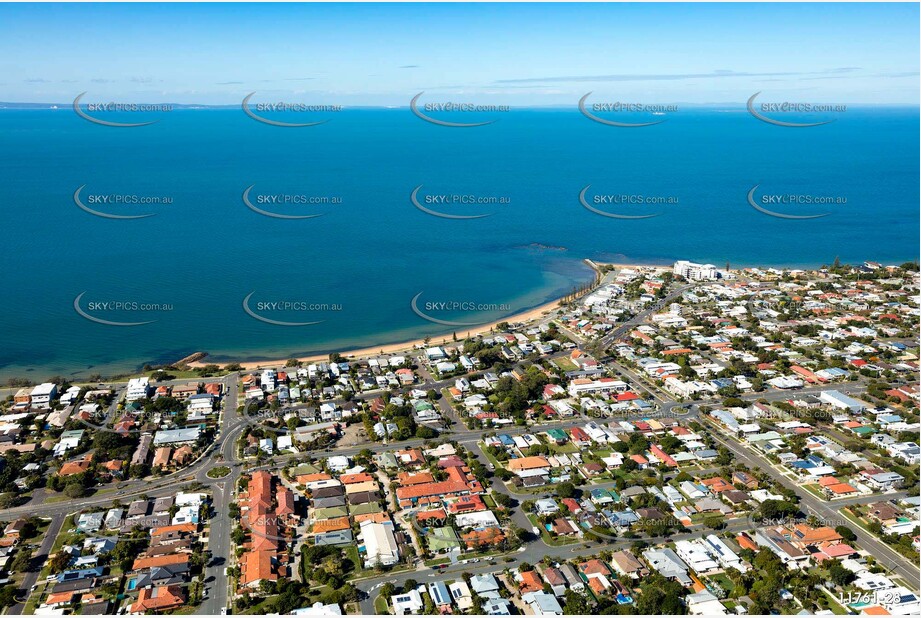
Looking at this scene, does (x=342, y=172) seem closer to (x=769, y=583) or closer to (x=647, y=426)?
(x=647, y=426)

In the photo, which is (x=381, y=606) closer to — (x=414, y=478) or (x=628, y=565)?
(x=414, y=478)

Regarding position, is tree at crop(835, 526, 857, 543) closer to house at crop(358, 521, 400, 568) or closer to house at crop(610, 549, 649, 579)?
house at crop(610, 549, 649, 579)

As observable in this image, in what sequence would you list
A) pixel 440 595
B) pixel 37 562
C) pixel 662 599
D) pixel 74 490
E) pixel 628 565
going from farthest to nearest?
1. pixel 74 490
2. pixel 37 562
3. pixel 628 565
4. pixel 440 595
5. pixel 662 599

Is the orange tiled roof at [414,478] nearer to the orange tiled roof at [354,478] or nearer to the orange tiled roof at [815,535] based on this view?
the orange tiled roof at [354,478]

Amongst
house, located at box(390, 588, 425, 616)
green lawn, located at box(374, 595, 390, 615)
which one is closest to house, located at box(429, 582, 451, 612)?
house, located at box(390, 588, 425, 616)

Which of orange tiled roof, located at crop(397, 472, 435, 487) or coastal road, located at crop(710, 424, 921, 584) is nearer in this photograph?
coastal road, located at crop(710, 424, 921, 584)

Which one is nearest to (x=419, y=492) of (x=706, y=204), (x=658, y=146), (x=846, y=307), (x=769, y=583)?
(x=769, y=583)

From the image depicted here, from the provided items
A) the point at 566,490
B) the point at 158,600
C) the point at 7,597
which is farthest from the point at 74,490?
the point at 566,490

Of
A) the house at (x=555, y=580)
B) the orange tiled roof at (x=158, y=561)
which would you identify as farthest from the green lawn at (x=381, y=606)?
the orange tiled roof at (x=158, y=561)
